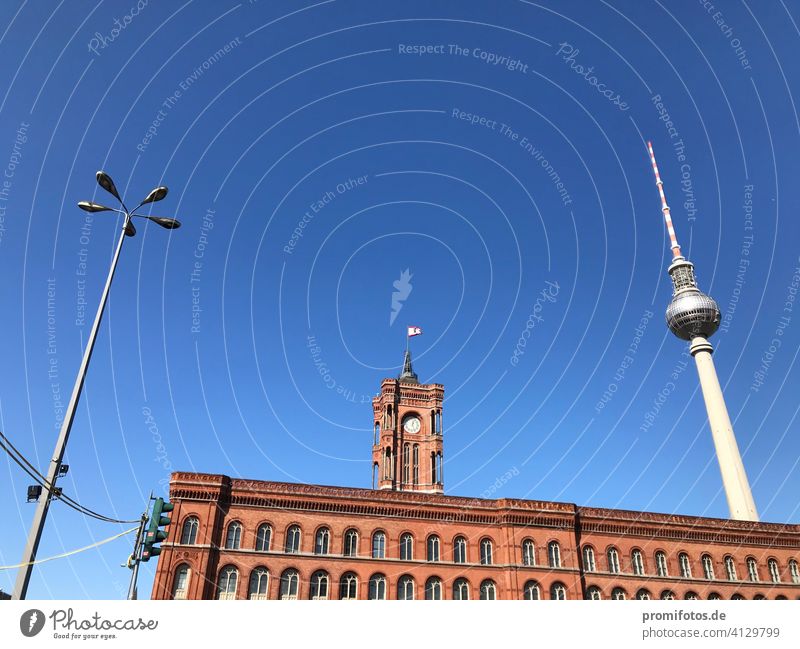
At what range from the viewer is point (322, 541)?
39.3m

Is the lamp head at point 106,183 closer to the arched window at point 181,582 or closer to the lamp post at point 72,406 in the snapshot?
the lamp post at point 72,406

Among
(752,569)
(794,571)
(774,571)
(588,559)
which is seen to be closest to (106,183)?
(588,559)

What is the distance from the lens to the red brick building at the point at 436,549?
1453 inches

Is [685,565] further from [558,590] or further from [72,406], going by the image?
[72,406]

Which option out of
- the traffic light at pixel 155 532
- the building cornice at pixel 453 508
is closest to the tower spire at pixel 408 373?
the building cornice at pixel 453 508

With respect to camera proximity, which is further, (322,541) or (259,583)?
(322,541)

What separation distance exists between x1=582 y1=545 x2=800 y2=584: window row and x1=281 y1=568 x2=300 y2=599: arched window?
72.0ft

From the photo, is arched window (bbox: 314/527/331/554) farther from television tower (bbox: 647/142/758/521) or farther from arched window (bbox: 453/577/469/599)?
television tower (bbox: 647/142/758/521)

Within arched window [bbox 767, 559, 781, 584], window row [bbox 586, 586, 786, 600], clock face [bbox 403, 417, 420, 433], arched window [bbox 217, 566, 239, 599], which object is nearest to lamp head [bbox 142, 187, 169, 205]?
arched window [bbox 217, 566, 239, 599]

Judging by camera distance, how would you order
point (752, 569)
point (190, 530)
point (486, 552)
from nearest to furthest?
point (190, 530) < point (486, 552) < point (752, 569)

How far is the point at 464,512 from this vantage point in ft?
138
